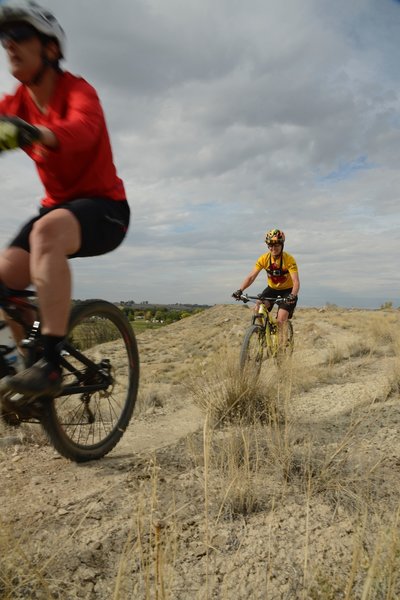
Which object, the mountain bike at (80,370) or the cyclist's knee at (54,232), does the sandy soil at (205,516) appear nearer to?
the mountain bike at (80,370)

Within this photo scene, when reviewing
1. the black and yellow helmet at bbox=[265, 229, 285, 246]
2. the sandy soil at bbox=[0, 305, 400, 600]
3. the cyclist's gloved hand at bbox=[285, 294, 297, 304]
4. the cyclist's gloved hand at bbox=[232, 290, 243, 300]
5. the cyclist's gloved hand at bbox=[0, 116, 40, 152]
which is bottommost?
the sandy soil at bbox=[0, 305, 400, 600]

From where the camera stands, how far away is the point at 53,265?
2238mm

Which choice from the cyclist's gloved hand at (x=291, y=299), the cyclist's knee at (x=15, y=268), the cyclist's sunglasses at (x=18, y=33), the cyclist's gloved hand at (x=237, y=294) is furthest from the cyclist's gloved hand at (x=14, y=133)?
the cyclist's gloved hand at (x=237, y=294)

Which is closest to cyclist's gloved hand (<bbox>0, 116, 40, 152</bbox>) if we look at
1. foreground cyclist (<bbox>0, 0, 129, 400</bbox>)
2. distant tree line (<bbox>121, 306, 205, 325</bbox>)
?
foreground cyclist (<bbox>0, 0, 129, 400</bbox>)

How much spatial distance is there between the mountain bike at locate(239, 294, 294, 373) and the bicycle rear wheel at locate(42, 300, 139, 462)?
301cm

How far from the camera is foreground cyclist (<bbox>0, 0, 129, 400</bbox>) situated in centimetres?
215

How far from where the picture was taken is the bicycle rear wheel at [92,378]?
2.70 m

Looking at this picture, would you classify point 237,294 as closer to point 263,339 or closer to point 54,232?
point 263,339

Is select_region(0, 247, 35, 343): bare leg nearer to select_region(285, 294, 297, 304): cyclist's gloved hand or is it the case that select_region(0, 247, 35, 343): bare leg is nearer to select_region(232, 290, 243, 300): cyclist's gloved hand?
select_region(285, 294, 297, 304): cyclist's gloved hand

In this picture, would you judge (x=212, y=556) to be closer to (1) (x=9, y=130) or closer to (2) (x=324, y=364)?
(1) (x=9, y=130)

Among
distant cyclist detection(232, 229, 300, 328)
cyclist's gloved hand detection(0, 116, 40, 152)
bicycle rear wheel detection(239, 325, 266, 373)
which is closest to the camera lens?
cyclist's gloved hand detection(0, 116, 40, 152)

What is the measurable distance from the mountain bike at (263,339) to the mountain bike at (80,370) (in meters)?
2.98

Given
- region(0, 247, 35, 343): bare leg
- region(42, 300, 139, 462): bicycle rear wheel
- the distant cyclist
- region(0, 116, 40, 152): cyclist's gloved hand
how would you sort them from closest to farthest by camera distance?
region(0, 116, 40, 152): cyclist's gloved hand < region(0, 247, 35, 343): bare leg < region(42, 300, 139, 462): bicycle rear wheel < the distant cyclist

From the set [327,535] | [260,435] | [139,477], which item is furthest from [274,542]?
[260,435]
